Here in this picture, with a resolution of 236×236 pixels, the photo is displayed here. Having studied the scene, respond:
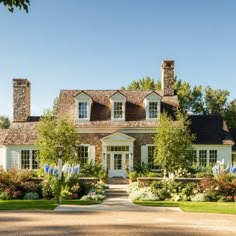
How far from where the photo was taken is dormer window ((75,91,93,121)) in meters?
32.6

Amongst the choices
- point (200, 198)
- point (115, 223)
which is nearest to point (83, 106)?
point (200, 198)

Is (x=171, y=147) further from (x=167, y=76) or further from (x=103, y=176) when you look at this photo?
(x=167, y=76)

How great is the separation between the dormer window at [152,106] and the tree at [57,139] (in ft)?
21.5

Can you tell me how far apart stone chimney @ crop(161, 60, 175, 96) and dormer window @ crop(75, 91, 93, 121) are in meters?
6.86

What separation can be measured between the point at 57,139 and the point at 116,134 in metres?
4.91

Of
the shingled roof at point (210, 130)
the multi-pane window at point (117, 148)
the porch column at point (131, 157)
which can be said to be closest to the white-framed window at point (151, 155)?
the porch column at point (131, 157)

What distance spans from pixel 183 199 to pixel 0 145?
25.9m

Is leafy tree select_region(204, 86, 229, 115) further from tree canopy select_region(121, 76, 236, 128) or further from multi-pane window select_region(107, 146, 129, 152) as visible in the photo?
multi-pane window select_region(107, 146, 129, 152)

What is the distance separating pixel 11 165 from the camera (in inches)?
1273

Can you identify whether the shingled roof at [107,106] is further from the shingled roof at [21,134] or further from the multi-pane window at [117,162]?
the shingled roof at [21,134]

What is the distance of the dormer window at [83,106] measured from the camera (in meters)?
32.6

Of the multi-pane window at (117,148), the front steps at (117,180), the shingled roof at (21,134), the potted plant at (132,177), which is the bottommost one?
the front steps at (117,180)

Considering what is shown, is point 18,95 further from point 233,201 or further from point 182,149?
point 233,201

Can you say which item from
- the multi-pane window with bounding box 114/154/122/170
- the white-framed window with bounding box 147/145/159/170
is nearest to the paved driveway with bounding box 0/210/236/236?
the white-framed window with bounding box 147/145/159/170
